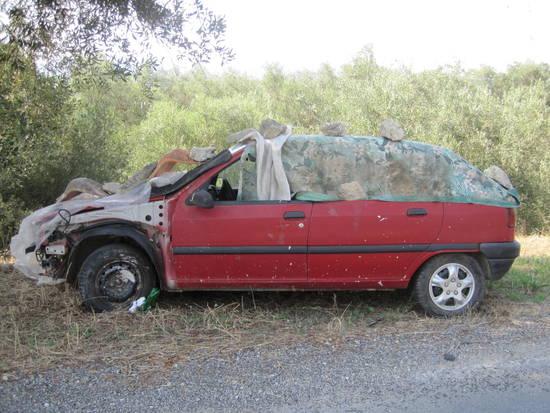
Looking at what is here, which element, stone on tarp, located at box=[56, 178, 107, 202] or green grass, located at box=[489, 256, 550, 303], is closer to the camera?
stone on tarp, located at box=[56, 178, 107, 202]

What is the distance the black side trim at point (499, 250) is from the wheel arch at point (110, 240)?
3.10 m

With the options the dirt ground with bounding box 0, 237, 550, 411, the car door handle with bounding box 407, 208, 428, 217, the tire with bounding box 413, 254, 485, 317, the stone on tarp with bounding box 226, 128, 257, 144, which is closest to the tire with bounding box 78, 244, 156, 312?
the dirt ground with bounding box 0, 237, 550, 411

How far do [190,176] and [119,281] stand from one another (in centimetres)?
123

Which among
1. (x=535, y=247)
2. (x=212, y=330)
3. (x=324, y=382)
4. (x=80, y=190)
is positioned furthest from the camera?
(x=535, y=247)

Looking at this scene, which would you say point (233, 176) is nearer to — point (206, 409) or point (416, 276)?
point (416, 276)

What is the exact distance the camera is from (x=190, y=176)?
226 inches

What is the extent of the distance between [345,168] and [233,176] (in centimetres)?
120

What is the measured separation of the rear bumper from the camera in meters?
5.73

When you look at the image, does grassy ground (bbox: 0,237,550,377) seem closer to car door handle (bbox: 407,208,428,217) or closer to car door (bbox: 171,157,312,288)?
car door (bbox: 171,157,312,288)

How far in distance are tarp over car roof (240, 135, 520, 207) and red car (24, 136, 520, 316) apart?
0.36ft

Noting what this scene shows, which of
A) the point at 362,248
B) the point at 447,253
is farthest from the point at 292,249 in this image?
the point at 447,253

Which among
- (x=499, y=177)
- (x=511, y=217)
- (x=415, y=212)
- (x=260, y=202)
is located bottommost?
(x=511, y=217)

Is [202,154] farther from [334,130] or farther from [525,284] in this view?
[525,284]

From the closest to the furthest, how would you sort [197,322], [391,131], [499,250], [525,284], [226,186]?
[197,322], [499,250], [391,131], [226,186], [525,284]
